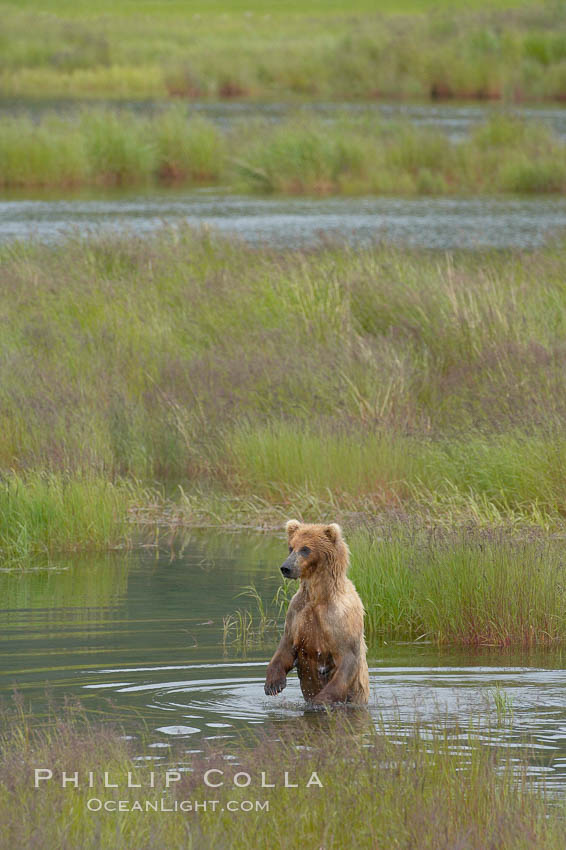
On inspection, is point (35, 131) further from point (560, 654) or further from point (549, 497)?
point (560, 654)

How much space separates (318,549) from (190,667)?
165 cm

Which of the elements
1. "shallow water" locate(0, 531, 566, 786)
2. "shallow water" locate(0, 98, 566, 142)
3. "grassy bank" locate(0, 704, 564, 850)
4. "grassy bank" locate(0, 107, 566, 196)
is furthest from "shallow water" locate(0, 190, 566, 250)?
"grassy bank" locate(0, 704, 564, 850)

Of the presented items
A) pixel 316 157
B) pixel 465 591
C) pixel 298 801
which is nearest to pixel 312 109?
pixel 316 157

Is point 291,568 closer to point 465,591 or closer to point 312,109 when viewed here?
point 465,591

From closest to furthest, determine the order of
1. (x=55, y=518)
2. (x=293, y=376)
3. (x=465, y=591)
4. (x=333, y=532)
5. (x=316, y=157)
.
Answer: (x=333, y=532), (x=465, y=591), (x=55, y=518), (x=293, y=376), (x=316, y=157)

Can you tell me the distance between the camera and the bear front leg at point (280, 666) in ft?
25.8

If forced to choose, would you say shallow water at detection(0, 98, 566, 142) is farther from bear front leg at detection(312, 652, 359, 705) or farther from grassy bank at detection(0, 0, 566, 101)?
bear front leg at detection(312, 652, 359, 705)

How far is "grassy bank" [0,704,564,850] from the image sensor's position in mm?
5574

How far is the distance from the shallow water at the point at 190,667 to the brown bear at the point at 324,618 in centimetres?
25

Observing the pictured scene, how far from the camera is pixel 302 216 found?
1220 inches

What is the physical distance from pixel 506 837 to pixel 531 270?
14122mm

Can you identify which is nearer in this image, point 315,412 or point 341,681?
point 341,681

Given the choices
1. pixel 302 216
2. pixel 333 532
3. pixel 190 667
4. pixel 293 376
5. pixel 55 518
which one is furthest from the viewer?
pixel 302 216

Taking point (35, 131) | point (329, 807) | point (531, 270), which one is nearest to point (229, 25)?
point (35, 131)
